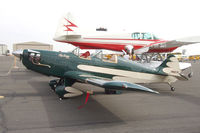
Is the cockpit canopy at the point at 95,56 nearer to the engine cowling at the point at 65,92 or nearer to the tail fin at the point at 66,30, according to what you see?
the engine cowling at the point at 65,92

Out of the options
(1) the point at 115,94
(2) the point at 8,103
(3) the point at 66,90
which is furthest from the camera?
(1) the point at 115,94

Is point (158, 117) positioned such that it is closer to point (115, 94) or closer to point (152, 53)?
point (115, 94)

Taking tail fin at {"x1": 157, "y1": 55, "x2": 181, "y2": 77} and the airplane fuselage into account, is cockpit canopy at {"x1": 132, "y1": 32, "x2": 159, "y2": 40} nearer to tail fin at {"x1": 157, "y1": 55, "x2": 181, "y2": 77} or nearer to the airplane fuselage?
tail fin at {"x1": 157, "y1": 55, "x2": 181, "y2": 77}

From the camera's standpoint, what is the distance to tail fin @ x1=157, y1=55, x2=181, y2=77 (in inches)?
293

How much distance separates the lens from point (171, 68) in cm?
758

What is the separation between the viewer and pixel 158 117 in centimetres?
437

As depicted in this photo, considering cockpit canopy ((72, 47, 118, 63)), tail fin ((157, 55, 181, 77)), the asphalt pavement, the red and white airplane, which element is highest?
the red and white airplane

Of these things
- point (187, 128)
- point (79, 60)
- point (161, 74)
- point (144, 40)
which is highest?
point (144, 40)

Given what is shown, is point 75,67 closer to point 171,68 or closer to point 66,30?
→ point 171,68

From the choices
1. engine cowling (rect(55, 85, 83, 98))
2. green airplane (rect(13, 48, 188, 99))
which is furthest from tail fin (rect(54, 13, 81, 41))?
engine cowling (rect(55, 85, 83, 98))

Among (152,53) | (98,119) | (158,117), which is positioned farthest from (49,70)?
(152,53)

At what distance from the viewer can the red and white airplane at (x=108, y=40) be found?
12.7 m

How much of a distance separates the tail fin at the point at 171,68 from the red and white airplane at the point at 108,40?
4.83m

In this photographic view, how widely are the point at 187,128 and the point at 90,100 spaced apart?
330cm
